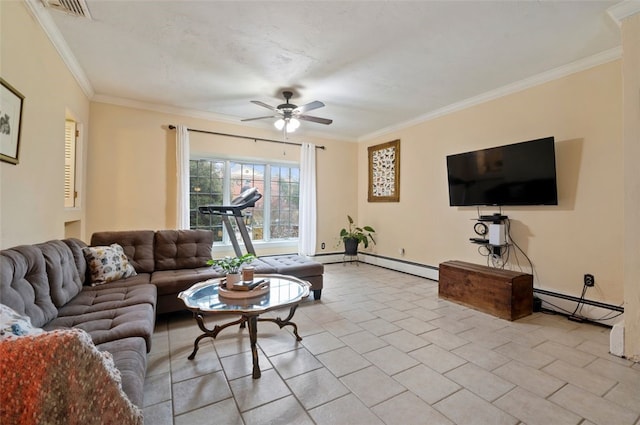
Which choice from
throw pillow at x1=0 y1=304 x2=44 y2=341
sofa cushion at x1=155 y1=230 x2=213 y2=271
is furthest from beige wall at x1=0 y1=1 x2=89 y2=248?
throw pillow at x1=0 y1=304 x2=44 y2=341

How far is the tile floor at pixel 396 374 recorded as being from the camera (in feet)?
5.28

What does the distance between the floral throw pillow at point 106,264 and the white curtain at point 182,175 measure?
1.31 m

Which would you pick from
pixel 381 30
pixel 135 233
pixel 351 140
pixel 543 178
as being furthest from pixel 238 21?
pixel 351 140

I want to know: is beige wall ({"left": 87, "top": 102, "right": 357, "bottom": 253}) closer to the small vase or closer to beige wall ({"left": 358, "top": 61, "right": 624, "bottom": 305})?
the small vase

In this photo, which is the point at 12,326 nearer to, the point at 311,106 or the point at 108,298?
the point at 108,298

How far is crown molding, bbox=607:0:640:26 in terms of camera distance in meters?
2.10

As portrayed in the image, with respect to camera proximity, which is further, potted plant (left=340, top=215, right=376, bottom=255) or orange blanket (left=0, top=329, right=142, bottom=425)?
potted plant (left=340, top=215, right=376, bottom=255)

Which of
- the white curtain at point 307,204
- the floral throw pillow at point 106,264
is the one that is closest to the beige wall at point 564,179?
the white curtain at point 307,204

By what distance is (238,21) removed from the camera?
2.32m

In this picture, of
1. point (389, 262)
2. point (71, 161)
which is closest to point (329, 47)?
point (71, 161)

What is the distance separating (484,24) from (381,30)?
0.83 m

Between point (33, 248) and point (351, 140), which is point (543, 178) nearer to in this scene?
point (351, 140)

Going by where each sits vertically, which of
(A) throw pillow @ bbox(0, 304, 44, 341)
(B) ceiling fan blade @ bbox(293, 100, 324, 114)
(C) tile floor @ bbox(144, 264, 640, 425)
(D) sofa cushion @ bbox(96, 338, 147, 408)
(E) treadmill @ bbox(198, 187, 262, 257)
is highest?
(B) ceiling fan blade @ bbox(293, 100, 324, 114)

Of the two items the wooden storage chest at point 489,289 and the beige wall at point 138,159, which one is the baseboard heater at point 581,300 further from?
the beige wall at point 138,159
